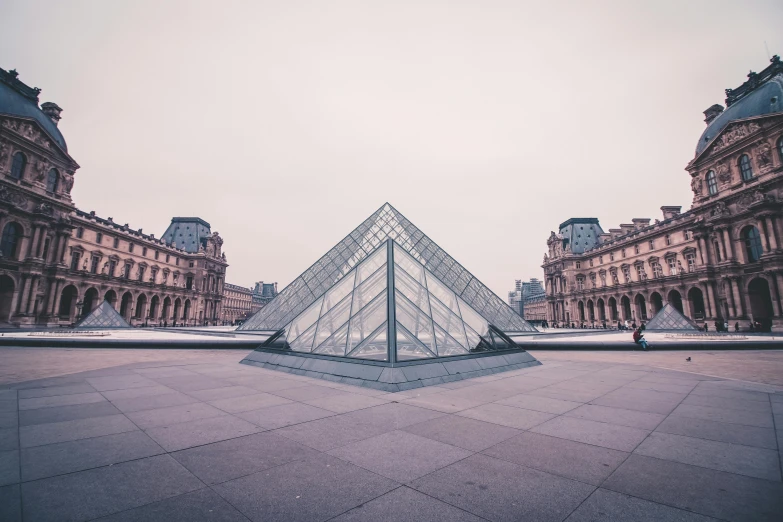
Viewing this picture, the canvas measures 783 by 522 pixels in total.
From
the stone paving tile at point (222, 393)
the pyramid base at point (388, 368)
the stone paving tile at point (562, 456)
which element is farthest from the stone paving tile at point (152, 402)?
the stone paving tile at point (562, 456)

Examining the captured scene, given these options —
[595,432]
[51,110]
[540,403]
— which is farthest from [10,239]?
[595,432]

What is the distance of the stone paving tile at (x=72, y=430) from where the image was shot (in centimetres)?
386

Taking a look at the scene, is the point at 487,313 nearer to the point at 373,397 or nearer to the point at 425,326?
the point at 425,326

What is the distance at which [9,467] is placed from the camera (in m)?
3.12

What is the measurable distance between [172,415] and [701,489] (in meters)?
6.04

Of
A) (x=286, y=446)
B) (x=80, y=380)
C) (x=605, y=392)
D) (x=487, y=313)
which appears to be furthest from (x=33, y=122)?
(x=605, y=392)

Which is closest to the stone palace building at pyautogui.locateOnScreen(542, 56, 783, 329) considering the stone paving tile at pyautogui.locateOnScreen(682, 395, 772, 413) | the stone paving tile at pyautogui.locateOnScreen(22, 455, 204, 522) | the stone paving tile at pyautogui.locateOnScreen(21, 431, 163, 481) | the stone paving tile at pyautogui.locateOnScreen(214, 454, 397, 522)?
the stone paving tile at pyautogui.locateOnScreen(682, 395, 772, 413)

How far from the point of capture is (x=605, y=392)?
7023 millimetres

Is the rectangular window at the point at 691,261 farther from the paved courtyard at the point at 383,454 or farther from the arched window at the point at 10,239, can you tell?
the arched window at the point at 10,239

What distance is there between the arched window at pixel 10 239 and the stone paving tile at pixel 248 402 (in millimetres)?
46059

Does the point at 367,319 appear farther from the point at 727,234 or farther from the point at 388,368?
the point at 727,234

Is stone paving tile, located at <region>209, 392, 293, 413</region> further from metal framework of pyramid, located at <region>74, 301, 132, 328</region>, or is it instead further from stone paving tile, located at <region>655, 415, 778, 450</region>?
metal framework of pyramid, located at <region>74, 301, 132, 328</region>

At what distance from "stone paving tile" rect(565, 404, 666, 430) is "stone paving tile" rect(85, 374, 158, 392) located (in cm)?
802

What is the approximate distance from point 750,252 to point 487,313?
31.9 meters
